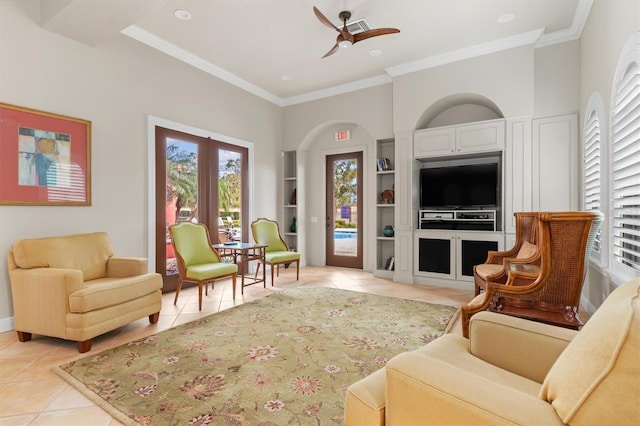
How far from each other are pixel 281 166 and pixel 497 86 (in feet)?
12.9

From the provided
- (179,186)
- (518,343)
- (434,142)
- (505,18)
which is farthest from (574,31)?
(179,186)

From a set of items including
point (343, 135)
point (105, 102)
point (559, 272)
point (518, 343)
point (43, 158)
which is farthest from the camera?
point (343, 135)

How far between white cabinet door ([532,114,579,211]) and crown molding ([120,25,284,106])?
4426 mm

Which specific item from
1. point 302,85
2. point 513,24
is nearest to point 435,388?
point 513,24

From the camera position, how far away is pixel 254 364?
2371 millimetres

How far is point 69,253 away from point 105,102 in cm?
183

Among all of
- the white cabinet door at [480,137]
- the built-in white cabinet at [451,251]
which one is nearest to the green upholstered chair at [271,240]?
the built-in white cabinet at [451,251]

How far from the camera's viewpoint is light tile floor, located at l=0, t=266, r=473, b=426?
→ 1.79m

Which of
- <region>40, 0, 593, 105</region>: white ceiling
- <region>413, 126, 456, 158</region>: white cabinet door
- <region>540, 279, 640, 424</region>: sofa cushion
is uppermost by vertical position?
<region>40, 0, 593, 105</region>: white ceiling

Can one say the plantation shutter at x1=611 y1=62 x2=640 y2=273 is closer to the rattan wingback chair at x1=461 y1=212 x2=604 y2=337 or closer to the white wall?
the rattan wingback chair at x1=461 y1=212 x2=604 y2=337

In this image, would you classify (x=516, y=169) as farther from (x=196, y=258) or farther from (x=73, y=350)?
(x=73, y=350)

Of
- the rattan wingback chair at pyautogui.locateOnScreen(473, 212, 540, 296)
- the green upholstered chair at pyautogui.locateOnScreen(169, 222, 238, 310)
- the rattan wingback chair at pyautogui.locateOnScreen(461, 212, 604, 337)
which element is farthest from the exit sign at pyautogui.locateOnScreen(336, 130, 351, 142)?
the rattan wingback chair at pyautogui.locateOnScreen(461, 212, 604, 337)

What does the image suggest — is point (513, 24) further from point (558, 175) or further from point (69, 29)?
point (69, 29)

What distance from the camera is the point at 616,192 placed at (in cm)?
264
